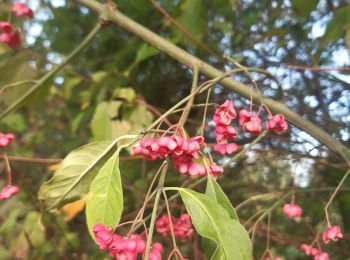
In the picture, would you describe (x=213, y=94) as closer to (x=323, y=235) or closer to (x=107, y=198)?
(x=323, y=235)

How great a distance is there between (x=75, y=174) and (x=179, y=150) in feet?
0.97

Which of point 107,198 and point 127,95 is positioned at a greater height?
point 127,95

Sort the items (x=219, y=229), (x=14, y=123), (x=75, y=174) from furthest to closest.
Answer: (x=14, y=123)
(x=75, y=174)
(x=219, y=229)

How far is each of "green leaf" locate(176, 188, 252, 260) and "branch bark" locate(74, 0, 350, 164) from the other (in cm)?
50

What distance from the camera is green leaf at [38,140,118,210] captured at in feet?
3.62

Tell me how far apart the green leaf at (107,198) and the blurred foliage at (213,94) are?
48 centimetres

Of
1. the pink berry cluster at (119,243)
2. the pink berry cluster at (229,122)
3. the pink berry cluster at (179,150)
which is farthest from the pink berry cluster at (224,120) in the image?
the pink berry cluster at (119,243)

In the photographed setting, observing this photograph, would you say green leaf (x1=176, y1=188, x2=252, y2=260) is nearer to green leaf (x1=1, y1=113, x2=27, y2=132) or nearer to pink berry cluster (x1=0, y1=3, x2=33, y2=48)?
pink berry cluster (x1=0, y1=3, x2=33, y2=48)

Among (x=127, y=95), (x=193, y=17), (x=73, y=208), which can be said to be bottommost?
(x=73, y=208)

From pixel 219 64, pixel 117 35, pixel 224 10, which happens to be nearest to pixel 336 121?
pixel 219 64

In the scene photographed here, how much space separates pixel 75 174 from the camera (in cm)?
112

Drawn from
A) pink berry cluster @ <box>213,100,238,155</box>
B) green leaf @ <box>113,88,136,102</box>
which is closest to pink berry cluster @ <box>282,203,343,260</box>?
pink berry cluster @ <box>213,100,238,155</box>

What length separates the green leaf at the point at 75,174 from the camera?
1103mm

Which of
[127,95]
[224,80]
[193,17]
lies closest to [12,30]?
[127,95]
